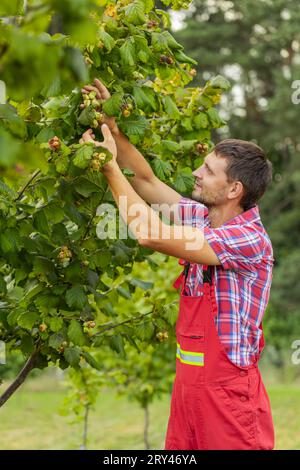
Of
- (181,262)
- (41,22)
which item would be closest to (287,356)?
(181,262)

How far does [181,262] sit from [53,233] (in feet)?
1.97

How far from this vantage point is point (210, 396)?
2.65 m

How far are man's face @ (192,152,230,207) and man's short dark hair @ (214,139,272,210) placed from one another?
0.08 ft

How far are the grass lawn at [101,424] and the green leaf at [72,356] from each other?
16.8 ft

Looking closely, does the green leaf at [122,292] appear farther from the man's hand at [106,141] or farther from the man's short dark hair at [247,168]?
the man's hand at [106,141]

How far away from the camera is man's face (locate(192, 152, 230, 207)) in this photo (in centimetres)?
292

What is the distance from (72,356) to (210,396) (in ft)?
1.80

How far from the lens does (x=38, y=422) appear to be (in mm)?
11242

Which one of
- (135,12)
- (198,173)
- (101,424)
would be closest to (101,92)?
(135,12)

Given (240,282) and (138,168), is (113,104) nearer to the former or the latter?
(138,168)

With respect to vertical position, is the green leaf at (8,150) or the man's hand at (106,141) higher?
the green leaf at (8,150)

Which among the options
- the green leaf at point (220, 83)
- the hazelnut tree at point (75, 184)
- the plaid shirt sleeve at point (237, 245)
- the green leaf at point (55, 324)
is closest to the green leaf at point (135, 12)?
the hazelnut tree at point (75, 184)

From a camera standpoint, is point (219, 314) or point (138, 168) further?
point (138, 168)

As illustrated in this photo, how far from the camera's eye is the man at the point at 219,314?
102 inches
